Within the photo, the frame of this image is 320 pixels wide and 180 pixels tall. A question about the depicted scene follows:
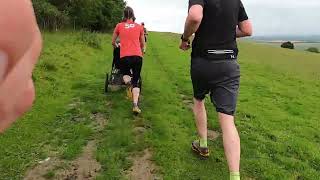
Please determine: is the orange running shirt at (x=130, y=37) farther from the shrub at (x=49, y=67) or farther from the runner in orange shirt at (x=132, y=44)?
the shrub at (x=49, y=67)

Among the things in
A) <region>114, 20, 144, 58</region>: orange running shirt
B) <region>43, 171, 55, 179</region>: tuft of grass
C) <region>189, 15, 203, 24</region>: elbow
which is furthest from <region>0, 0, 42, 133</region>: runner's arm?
<region>114, 20, 144, 58</region>: orange running shirt

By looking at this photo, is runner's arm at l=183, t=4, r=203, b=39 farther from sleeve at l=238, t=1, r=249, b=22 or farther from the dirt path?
the dirt path

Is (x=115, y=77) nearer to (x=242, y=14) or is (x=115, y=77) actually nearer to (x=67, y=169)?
(x=67, y=169)

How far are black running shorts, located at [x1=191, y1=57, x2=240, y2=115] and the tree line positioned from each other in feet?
118

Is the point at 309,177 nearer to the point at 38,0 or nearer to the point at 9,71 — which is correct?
the point at 9,71

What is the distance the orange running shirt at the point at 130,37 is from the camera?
10000 mm

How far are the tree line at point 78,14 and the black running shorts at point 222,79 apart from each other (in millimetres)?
36017

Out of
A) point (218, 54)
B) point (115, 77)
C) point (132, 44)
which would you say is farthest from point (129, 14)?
point (218, 54)

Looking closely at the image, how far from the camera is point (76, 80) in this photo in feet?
49.0

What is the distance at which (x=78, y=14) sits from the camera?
62.0 m

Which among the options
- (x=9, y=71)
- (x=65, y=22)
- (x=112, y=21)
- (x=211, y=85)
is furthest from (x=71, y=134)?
(x=112, y=21)

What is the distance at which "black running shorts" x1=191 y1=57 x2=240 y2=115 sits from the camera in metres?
5.52

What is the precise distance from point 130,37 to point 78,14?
175ft

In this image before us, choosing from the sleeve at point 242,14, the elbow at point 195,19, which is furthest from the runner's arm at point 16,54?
the sleeve at point 242,14
